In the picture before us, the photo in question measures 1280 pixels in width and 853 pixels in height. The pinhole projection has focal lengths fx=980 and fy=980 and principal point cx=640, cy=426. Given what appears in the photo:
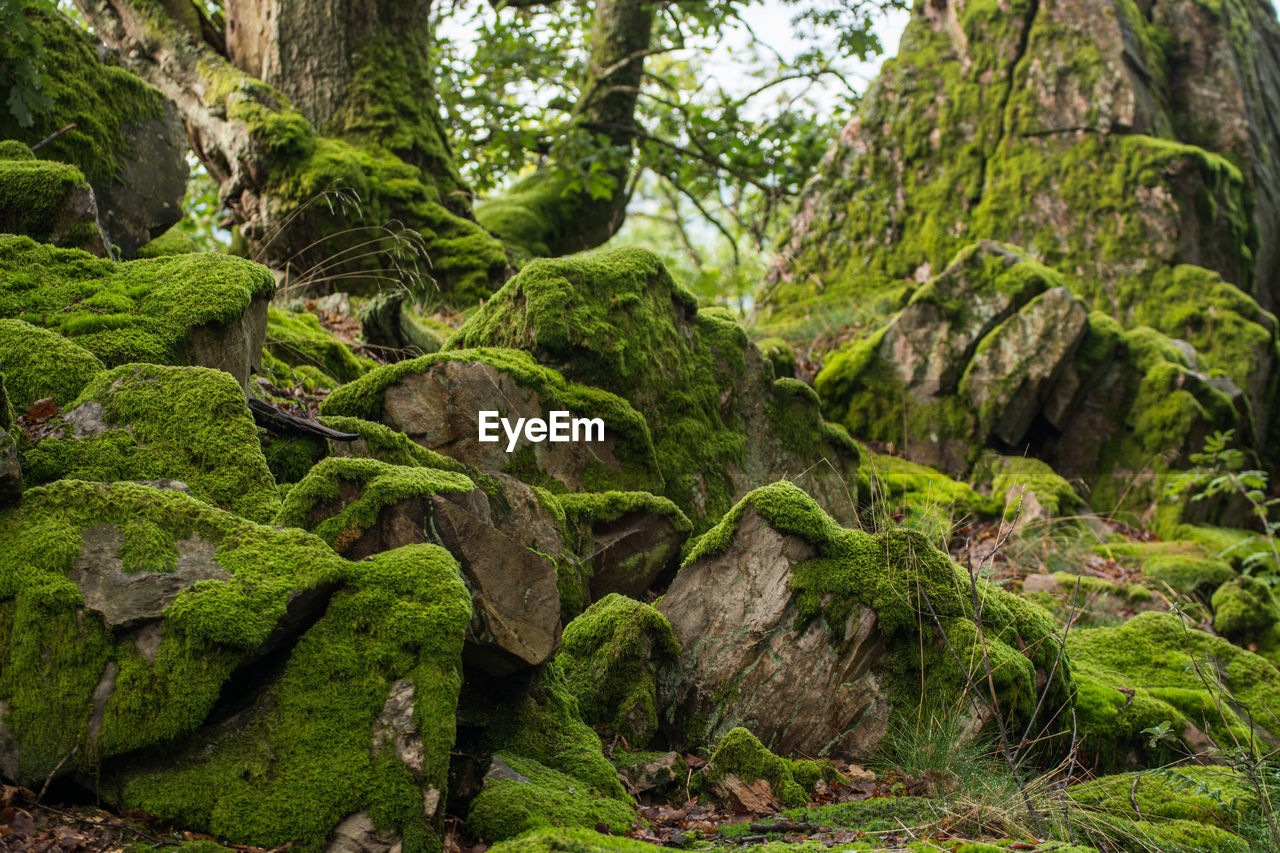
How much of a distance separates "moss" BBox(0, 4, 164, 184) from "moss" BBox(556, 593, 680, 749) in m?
4.23

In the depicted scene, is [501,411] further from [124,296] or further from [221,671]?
[221,671]

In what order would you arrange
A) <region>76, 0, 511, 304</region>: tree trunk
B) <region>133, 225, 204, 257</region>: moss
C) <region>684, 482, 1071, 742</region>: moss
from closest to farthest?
1. <region>684, 482, 1071, 742</region>: moss
2. <region>133, 225, 204, 257</region>: moss
3. <region>76, 0, 511, 304</region>: tree trunk

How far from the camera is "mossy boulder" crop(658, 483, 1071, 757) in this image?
164 inches

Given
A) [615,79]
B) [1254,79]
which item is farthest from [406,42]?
[1254,79]

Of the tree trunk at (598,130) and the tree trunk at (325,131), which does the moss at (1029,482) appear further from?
the tree trunk at (598,130)

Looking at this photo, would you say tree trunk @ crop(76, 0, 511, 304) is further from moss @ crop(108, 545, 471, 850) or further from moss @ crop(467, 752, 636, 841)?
moss @ crop(467, 752, 636, 841)

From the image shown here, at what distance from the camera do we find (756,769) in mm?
3646

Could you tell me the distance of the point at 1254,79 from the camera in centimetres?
1380

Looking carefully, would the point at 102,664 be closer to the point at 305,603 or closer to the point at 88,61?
the point at 305,603

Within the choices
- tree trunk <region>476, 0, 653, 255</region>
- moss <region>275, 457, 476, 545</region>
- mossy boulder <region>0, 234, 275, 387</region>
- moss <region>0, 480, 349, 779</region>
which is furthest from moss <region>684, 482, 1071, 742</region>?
tree trunk <region>476, 0, 653, 255</region>

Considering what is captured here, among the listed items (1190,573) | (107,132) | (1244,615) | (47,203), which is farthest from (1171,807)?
(107,132)

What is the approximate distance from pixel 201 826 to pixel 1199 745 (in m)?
4.45

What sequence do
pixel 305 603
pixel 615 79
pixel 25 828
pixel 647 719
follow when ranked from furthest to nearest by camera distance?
pixel 615 79 < pixel 647 719 < pixel 305 603 < pixel 25 828

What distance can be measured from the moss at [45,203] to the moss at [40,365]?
1.00m
